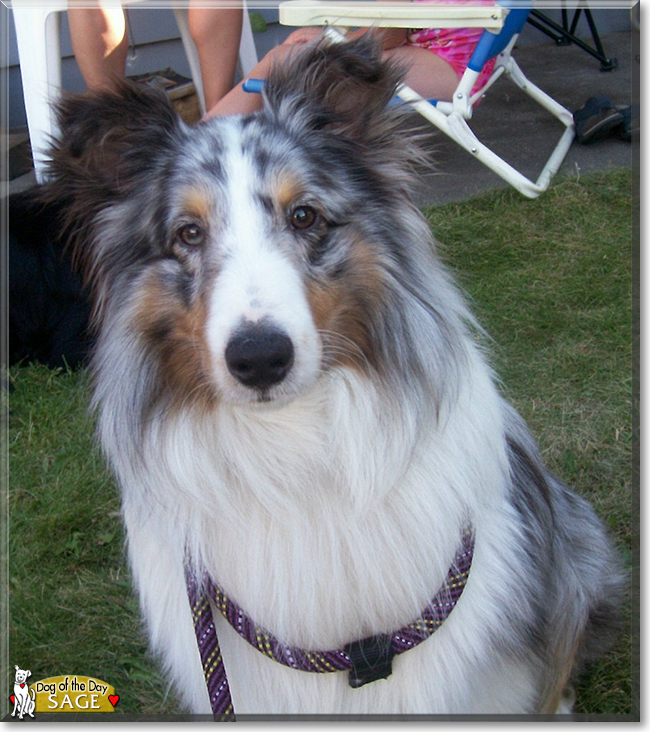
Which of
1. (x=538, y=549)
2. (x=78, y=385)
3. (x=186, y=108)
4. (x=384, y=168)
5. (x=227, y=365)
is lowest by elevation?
(x=78, y=385)

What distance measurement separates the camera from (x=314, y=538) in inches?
70.0

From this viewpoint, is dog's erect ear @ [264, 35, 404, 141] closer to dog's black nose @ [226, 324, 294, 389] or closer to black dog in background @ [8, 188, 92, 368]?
dog's black nose @ [226, 324, 294, 389]

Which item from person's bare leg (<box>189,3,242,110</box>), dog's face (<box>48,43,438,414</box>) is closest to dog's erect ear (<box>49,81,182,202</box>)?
dog's face (<box>48,43,438,414</box>)

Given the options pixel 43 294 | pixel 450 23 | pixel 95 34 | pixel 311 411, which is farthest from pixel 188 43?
pixel 311 411

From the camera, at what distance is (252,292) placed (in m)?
1.58

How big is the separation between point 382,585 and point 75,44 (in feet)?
10.2

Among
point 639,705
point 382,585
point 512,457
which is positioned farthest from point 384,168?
point 639,705

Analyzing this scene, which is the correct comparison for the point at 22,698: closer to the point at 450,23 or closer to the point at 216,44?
the point at 216,44

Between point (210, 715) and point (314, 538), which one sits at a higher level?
point (314, 538)

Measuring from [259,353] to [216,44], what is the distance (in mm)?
2846

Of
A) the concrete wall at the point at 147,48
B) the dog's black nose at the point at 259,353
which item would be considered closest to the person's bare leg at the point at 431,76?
the concrete wall at the point at 147,48

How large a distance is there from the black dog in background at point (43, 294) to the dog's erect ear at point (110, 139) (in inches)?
81.3

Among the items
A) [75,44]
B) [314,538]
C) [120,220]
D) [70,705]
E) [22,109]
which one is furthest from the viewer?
[22,109]

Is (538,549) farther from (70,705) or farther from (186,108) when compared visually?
(186,108)
